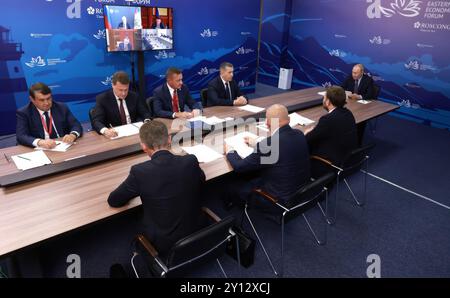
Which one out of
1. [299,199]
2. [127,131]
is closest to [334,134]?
[299,199]

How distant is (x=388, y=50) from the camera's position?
6.55m

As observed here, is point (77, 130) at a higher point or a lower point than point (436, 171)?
higher

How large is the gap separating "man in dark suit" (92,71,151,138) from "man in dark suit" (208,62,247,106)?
100 cm

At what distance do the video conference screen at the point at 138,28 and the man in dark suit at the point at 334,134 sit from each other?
12.6 ft

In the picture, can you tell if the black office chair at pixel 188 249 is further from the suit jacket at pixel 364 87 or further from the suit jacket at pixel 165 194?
the suit jacket at pixel 364 87

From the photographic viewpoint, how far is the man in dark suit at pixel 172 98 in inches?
149

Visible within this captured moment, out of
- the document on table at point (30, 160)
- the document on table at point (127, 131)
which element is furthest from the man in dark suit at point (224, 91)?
the document on table at point (30, 160)

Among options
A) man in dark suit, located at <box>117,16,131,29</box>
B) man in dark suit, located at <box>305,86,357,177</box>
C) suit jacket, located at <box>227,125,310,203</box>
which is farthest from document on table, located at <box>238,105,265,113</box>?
man in dark suit, located at <box>117,16,131,29</box>

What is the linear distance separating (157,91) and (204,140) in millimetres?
1231

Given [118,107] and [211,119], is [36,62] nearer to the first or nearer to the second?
[118,107]

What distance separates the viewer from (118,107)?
3592 mm

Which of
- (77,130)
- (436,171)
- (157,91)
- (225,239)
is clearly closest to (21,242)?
(225,239)

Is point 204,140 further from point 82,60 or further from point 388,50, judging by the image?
point 388,50

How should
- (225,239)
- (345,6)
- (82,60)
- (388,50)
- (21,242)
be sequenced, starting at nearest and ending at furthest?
(21,242), (225,239), (82,60), (388,50), (345,6)
